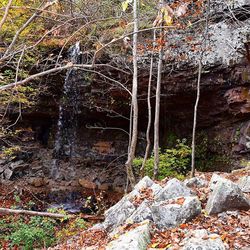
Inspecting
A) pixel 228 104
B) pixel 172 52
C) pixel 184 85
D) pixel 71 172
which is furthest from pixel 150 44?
pixel 71 172

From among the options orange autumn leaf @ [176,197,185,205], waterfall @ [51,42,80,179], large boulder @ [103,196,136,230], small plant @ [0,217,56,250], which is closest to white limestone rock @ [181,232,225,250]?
orange autumn leaf @ [176,197,185,205]

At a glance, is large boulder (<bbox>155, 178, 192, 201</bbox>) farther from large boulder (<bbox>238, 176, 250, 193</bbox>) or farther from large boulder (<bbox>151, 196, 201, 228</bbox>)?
large boulder (<bbox>238, 176, 250, 193</bbox>)

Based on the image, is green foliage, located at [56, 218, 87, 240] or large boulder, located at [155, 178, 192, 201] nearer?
large boulder, located at [155, 178, 192, 201]

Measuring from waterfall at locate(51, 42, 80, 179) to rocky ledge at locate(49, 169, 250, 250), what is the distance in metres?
8.69

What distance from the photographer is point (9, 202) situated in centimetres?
1162

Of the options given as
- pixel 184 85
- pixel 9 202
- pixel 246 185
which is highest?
pixel 184 85

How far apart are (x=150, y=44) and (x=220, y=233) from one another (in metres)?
7.52

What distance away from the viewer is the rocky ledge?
3338 millimetres

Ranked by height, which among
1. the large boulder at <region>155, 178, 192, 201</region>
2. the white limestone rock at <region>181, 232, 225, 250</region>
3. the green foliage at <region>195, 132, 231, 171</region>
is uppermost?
the large boulder at <region>155, 178, 192, 201</region>

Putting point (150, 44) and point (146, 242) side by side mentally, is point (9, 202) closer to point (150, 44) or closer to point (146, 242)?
point (150, 44)

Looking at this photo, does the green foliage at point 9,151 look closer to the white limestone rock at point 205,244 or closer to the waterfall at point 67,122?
the waterfall at point 67,122

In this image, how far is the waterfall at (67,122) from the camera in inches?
510

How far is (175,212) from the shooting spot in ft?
13.0

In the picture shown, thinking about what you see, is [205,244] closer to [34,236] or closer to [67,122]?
[34,236]
